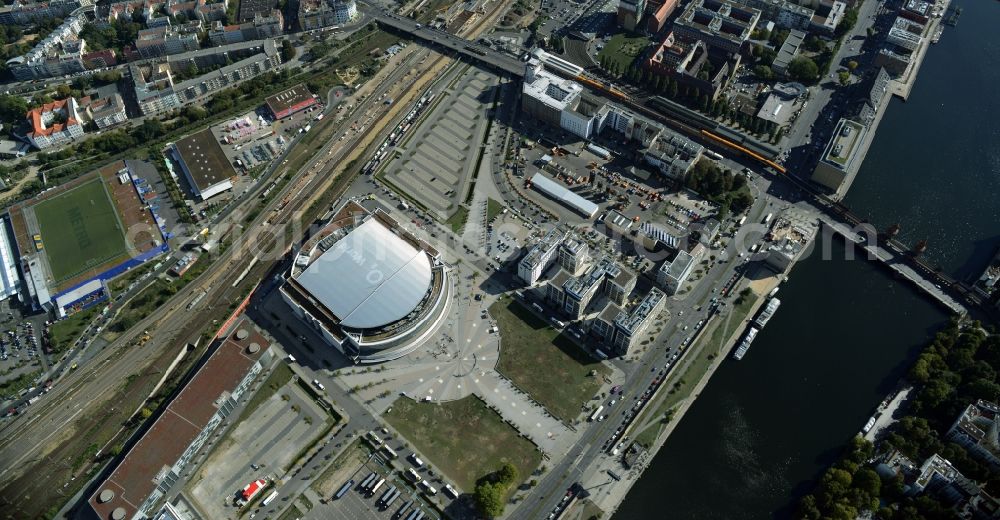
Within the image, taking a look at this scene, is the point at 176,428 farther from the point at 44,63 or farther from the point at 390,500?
the point at 44,63

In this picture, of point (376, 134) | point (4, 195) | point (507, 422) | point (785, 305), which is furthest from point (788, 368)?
point (4, 195)

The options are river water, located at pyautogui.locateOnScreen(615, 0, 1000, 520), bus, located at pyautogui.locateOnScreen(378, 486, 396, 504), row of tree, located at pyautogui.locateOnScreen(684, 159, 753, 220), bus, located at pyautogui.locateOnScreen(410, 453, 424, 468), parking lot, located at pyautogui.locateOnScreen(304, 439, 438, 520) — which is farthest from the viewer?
row of tree, located at pyautogui.locateOnScreen(684, 159, 753, 220)

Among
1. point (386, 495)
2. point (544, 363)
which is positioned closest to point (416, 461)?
point (386, 495)

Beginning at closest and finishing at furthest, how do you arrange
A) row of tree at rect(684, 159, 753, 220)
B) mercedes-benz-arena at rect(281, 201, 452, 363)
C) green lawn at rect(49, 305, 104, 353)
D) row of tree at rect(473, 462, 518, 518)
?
row of tree at rect(473, 462, 518, 518)
mercedes-benz-arena at rect(281, 201, 452, 363)
green lawn at rect(49, 305, 104, 353)
row of tree at rect(684, 159, 753, 220)

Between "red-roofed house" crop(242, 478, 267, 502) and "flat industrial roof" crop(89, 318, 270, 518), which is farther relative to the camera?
"red-roofed house" crop(242, 478, 267, 502)

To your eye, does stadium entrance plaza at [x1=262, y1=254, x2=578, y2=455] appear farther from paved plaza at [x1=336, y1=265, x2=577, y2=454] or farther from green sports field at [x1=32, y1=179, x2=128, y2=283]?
green sports field at [x1=32, y1=179, x2=128, y2=283]

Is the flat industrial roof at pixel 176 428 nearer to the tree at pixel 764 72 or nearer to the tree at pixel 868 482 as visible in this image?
the tree at pixel 868 482

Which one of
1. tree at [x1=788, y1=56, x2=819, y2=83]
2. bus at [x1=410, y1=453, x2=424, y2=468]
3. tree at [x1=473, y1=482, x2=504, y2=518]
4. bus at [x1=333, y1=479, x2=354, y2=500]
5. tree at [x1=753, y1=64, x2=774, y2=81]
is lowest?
bus at [x1=333, y1=479, x2=354, y2=500]

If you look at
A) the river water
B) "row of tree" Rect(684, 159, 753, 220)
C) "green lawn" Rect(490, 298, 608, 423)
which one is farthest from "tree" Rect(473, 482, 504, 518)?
"row of tree" Rect(684, 159, 753, 220)
